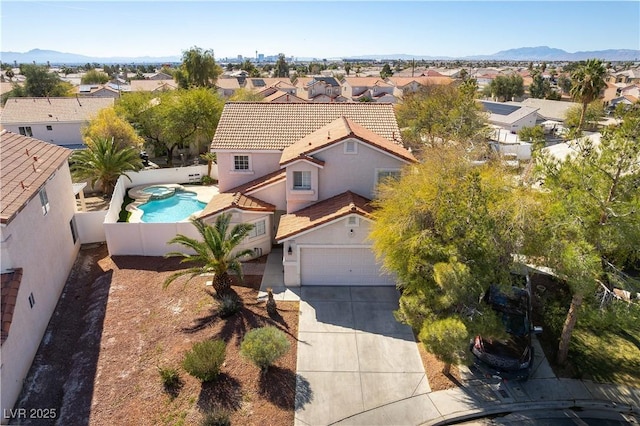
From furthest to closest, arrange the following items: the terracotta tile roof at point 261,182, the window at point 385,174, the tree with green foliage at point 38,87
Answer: the tree with green foliage at point 38,87
the terracotta tile roof at point 261,182
the window at point 385,174

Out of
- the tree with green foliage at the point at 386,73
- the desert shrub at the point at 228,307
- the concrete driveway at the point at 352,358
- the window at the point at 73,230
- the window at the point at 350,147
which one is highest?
the tree with green foliage at the point at 386,73

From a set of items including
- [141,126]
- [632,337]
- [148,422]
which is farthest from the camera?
[141,126]

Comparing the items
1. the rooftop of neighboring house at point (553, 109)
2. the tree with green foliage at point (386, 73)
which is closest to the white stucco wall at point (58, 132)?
the rooftop of neighboring house at point (553, 109)

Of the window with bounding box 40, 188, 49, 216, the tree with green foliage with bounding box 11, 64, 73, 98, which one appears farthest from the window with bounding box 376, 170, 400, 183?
the tree with green foliage with bounding box 11, 64, 73, 98

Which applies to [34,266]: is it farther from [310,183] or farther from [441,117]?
[441,117]

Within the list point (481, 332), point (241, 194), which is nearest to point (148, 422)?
point (481, 332)

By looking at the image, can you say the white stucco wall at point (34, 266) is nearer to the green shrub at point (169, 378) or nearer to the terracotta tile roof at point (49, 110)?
the green shrub at point (169, 378)

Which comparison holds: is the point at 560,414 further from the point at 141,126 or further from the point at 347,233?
the point at 141,126
